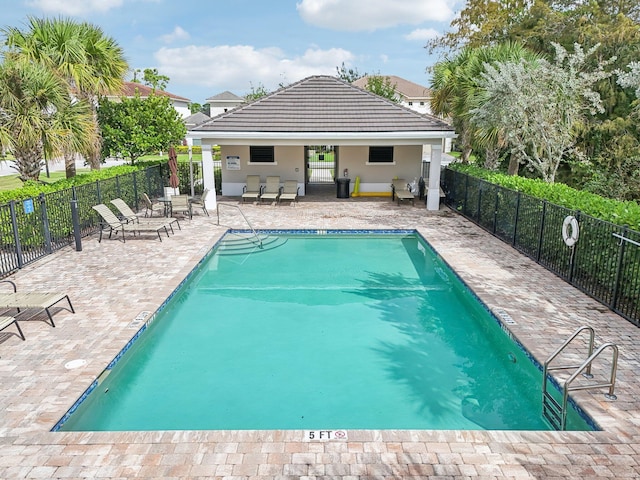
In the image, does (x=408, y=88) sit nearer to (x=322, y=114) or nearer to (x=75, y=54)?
(x=322, y=114)

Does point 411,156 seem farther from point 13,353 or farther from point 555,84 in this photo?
point 13,353

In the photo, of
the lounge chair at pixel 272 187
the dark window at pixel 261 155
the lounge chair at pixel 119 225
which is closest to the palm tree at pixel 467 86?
the dark window at pixel 261 155

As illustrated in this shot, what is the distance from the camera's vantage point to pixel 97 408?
5.74 m

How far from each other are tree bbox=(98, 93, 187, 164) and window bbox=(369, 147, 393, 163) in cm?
938

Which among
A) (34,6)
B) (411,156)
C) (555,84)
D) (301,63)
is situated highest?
(301,63)

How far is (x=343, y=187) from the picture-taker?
21.1 m

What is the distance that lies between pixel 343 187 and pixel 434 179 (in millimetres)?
4567

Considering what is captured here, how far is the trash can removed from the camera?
21.0 m

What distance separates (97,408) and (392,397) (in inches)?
150

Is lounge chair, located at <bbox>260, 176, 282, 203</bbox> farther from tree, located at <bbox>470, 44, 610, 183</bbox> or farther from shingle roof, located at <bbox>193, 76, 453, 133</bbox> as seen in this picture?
tree, located at <bbox>470, 44, 610, 183</bbox>

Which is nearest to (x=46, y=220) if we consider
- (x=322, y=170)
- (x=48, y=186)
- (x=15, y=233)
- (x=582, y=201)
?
(x=48, y=186)

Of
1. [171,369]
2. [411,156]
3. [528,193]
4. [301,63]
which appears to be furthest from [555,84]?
[301,63]

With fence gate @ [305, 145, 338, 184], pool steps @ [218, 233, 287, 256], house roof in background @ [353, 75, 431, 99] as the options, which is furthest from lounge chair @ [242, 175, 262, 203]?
house roof in background @ [353, 75, 431, 99]

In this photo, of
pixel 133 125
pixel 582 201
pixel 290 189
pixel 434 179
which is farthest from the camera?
pixel 290 189
